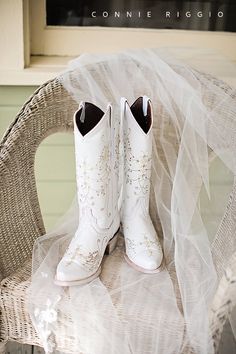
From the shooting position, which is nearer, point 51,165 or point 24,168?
point 24,168

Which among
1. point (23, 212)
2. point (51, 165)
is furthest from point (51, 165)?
point (23, 212)

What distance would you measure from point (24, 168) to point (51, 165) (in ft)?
1.21

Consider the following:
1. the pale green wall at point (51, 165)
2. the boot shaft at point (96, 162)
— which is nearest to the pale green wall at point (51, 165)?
the pale green wall at point (51, 165)

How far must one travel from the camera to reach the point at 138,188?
0.99m

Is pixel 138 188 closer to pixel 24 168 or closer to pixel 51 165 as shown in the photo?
pixel 24 168

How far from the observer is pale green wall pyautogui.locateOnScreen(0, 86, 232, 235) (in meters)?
1.27

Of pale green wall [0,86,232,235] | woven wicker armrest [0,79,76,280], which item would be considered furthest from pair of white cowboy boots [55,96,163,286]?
pale green wall [0,86,232,235]

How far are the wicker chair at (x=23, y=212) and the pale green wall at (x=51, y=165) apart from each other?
25 centimetres

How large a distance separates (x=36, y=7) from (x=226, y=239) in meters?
0.79

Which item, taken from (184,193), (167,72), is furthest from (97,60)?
(184,193)

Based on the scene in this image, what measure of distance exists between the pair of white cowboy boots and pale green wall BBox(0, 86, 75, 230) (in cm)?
36

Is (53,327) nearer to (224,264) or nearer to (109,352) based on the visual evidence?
(109,352)

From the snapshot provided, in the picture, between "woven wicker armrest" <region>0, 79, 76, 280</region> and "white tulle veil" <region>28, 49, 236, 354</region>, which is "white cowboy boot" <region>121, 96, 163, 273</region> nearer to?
"white tulle veil" <region>28, 49, 236, 354</region>

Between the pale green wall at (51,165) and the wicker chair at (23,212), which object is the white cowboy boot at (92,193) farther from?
the pale green wall at (51,165)
